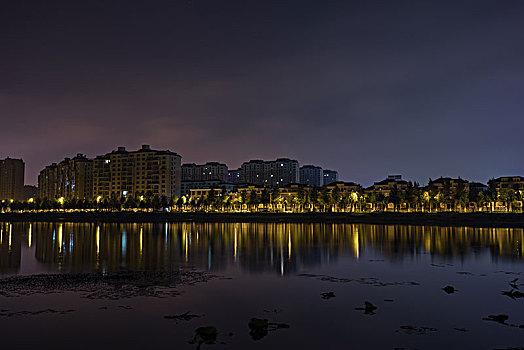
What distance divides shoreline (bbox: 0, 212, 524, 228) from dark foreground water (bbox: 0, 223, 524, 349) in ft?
172

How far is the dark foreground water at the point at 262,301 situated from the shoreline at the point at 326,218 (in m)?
52.4

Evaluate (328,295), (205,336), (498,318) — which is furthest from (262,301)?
(498,318)

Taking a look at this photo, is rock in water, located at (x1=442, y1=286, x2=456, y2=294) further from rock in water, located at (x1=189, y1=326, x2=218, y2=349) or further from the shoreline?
the shoreline

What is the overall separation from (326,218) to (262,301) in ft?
294

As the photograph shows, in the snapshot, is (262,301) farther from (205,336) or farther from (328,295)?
(205,336)

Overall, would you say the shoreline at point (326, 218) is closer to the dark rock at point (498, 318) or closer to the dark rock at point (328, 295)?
the dark rock at point (328, 295)

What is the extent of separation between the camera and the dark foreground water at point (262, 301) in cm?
1645

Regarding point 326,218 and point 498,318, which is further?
point 326,218

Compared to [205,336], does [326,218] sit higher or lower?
higher

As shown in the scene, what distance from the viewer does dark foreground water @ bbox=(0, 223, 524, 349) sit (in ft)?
54.0

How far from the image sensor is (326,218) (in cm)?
11100

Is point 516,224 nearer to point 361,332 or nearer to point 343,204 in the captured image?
point 343,204

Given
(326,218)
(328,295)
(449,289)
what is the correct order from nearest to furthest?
(328,295) → (449,289) → (326,218)

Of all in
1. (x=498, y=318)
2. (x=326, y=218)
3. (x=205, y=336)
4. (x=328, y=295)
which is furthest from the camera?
(x=326, y=218)
